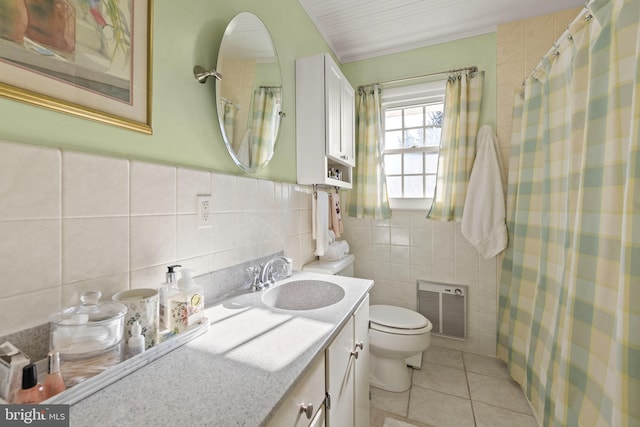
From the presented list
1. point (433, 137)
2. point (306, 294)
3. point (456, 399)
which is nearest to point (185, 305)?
point (306, 294)

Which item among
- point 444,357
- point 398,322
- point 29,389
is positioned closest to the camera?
point 29,389

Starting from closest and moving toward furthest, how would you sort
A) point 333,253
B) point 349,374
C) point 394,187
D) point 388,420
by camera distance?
point 349,374 < point 388,420 < point 333,253 < point 394,187

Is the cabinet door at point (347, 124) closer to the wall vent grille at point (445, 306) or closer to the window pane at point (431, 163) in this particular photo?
the window pane at point (431, 163)

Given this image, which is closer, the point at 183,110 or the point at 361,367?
the point at 183,110

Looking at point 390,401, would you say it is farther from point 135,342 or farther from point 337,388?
point 135,342

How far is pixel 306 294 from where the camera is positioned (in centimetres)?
134

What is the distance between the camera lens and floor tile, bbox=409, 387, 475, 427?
146cm

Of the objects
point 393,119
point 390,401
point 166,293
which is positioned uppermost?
point 393,119

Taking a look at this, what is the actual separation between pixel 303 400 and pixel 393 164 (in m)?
2.11

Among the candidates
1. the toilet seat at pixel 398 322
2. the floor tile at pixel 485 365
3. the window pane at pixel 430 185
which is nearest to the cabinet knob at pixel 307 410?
the toilet seat at pixel 398 322

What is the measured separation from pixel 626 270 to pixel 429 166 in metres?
1.64

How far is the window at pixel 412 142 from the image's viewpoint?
7.45 ft

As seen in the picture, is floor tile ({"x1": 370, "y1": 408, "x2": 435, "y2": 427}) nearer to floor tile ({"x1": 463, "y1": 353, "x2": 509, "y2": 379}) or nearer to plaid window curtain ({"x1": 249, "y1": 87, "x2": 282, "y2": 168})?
floor tile ({"x1": 463, "y1": 353, "x2": 509, "y2": 379})

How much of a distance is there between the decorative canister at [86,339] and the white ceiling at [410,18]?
204 centimetres
